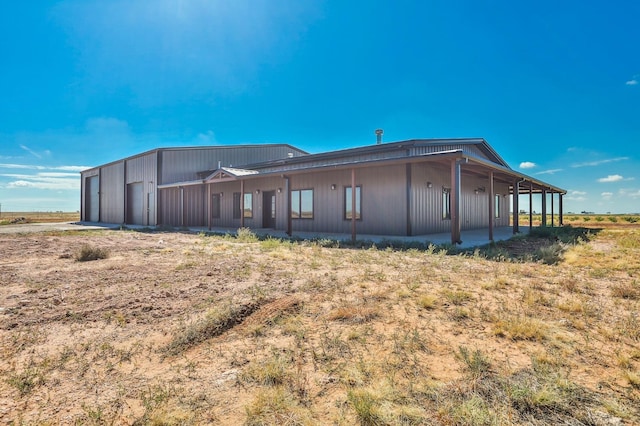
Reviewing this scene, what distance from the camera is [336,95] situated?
18141 mm

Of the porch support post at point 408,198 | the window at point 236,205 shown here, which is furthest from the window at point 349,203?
the window at point 236,205

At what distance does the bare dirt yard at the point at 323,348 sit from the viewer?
1.71 metres

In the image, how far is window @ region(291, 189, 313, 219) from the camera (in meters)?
13.6

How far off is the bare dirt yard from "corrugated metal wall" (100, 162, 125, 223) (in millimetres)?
20547

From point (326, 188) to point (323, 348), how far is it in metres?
10.7

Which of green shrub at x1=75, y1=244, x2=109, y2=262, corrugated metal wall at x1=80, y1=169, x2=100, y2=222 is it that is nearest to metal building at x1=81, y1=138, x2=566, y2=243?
corrugated metal wall at x1=80, y1=169, x2=100, y2=222

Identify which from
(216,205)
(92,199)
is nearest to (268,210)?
(216,205)

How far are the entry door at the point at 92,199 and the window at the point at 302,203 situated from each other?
2139 centimetres

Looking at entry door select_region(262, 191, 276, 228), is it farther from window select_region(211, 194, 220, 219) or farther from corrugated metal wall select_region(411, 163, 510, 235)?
corrugated metal wall select_region(411, 163, 510, 235)

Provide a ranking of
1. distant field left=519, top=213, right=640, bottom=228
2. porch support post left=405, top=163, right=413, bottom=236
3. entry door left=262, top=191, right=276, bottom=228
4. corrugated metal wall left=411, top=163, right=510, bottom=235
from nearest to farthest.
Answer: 1. porch support post left=405, top=163, right=413, bottom=236
2. corrugated metal wall left=411, top=163, right=510, bottom=235
3. entry door left=262, top=191, right=276, bottom=228
4. distant field left=519, top=213, right=640, bottom=228

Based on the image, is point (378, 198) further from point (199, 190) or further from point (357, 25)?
point (199, 190)

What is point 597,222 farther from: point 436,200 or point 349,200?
point 349,200

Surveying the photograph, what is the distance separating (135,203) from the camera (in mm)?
21516

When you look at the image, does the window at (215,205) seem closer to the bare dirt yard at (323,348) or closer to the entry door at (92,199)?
the bare dirt yard at (323,348)
